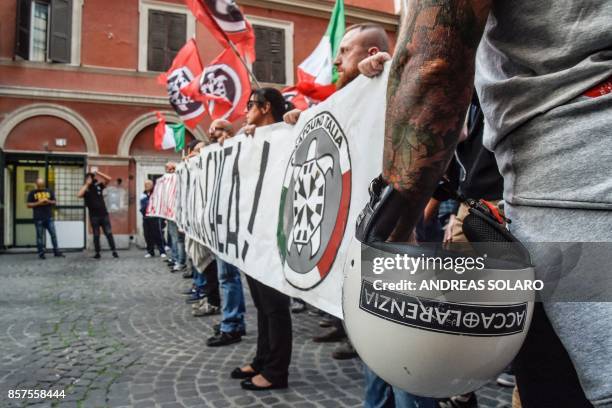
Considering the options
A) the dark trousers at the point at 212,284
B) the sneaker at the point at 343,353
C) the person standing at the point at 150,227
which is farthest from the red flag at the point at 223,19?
the person standing at the point at 150,227

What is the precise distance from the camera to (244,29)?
234 inches

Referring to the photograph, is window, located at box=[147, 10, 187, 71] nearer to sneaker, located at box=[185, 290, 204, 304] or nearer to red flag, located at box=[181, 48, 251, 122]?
red flag, located at box=[181, 48, 251, 122]

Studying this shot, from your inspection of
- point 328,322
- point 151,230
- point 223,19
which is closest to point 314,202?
point 328,322

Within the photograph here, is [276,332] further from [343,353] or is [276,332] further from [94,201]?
[94,201]

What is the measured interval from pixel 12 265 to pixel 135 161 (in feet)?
18.2

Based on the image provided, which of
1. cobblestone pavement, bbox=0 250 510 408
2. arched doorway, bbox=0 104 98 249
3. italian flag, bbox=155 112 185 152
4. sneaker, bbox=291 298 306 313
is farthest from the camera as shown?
arched doorway, bbox=0 104 98 249

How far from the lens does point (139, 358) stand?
10.7 ft

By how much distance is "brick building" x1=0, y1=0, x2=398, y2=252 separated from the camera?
42.3 ft

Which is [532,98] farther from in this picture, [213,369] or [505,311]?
[213,369]

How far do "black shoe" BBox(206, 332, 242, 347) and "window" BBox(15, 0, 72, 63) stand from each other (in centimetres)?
1305

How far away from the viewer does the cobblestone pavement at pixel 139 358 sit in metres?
2.54

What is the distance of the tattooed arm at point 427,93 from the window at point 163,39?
606 inches

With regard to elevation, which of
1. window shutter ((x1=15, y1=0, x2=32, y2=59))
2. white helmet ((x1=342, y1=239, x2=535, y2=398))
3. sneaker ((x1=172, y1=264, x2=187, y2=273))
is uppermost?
window shutter ((x1=15, y1=0, x2=32, y2=59))

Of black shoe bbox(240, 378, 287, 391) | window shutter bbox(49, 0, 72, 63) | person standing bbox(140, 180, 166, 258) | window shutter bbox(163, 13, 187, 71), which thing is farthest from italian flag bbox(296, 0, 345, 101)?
window shutter bbox(49, 0, 72, 63)
